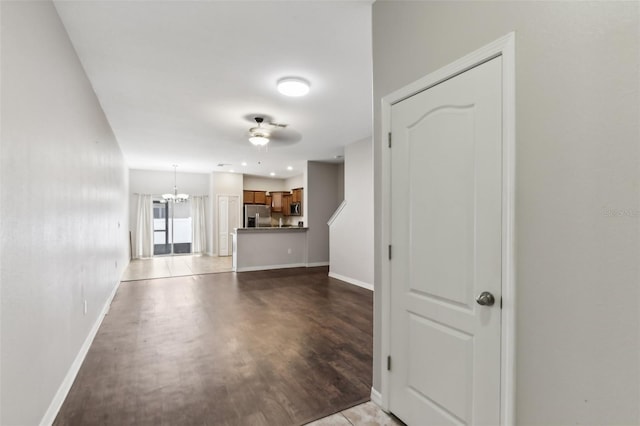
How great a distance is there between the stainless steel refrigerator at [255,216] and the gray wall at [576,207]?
9512mm

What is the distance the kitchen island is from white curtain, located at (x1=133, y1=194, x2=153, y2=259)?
382cm

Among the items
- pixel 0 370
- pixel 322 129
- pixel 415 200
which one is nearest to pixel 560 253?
pixel 415 200

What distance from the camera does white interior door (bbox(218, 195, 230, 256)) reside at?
32.9ft

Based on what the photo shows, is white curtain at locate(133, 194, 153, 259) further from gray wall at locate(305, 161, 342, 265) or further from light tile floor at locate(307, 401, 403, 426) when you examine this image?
light tile floor at locate(307, 401, 403, 426)

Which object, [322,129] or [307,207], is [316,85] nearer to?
[322,129]

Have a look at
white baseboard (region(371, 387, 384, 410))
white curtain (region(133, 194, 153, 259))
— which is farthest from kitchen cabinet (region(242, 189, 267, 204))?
white baseboard (region(371, 387, 384, 410))

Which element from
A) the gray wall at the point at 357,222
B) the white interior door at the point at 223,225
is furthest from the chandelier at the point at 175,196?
the gray wall at the point at 357,222

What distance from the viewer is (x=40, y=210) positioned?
5.96 feet

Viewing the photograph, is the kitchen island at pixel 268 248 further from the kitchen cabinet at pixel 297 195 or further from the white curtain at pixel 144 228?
the white curtain at pixel 144 228

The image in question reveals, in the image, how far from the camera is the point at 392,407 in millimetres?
1979

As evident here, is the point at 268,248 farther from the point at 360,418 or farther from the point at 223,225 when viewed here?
the point at 360,418

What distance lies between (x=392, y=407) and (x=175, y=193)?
31.3 ft

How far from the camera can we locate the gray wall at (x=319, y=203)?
7914 millimetres

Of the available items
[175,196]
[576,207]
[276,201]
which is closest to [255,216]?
[276,201]
